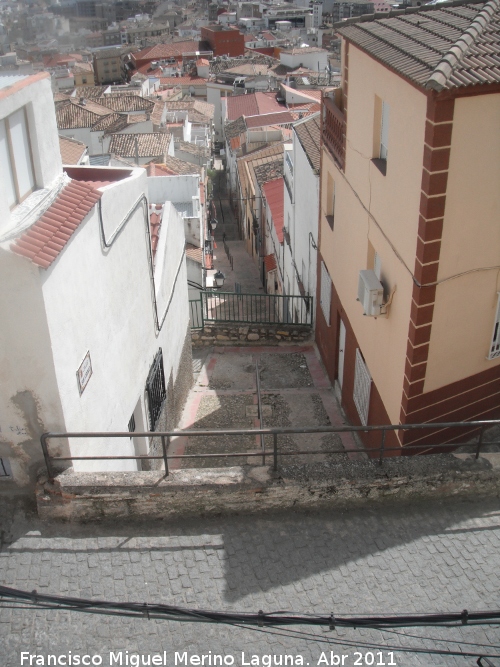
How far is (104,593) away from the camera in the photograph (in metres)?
6.30

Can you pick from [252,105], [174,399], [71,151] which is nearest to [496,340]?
[174,399]

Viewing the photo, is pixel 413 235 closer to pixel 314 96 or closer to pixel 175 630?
pixel 175 630

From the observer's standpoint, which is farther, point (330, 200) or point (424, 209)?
point (330, 200)

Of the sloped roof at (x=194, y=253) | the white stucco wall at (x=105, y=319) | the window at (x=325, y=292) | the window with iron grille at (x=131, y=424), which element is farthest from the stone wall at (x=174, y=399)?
the sloped roof at (x=194, y=253)

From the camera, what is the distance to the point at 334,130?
40.4ft

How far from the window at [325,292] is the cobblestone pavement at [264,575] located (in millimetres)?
7403

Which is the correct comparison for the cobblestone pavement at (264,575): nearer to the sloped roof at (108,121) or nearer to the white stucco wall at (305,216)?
the white stucco wall at (305,216)

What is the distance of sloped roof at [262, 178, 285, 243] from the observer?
2440cm

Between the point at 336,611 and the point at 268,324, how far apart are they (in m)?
11.7

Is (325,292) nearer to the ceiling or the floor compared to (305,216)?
nearer to the floor

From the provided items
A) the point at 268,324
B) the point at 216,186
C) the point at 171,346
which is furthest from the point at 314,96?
the point at 171,346

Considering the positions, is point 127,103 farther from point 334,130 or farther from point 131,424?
point 131,424

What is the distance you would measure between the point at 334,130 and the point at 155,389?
5760 millimetres

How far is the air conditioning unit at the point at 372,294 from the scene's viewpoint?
370 inches
